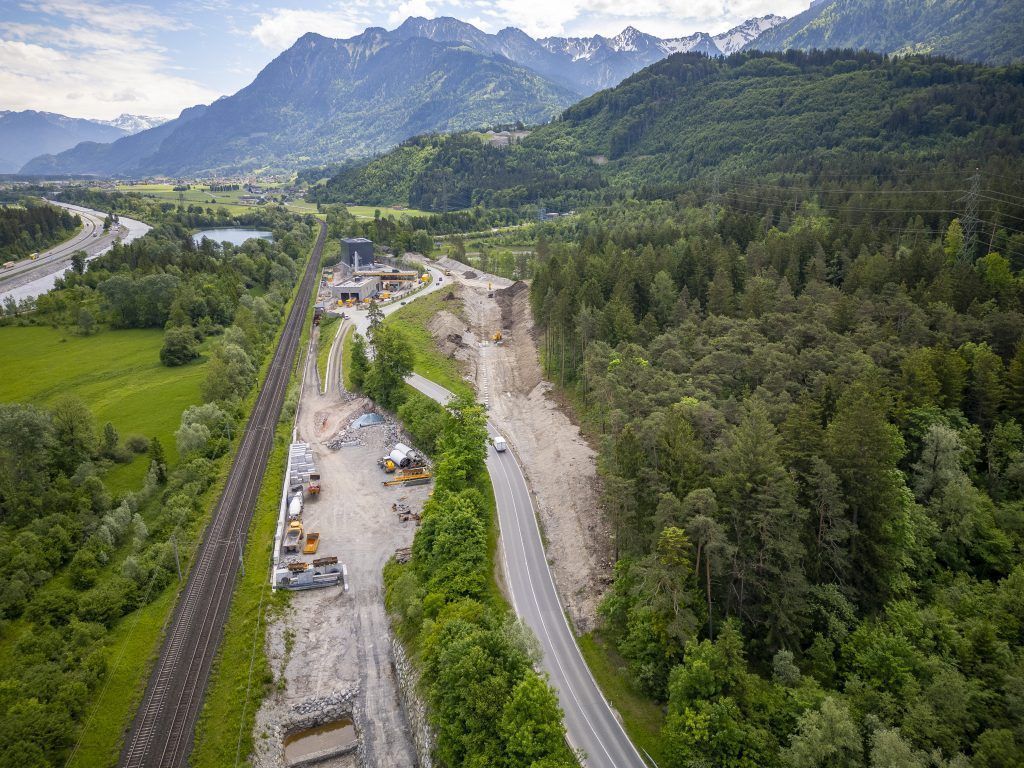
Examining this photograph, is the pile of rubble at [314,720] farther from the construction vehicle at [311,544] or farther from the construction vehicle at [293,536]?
the construction vehicle at [293,536]

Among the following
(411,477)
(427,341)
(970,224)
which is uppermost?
(970,224)

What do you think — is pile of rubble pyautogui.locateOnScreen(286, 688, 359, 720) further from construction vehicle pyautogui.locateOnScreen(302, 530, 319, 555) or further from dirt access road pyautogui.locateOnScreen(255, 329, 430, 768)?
construction vehicle pyautogui.locateOnScreen(302, 530, 319, 555)

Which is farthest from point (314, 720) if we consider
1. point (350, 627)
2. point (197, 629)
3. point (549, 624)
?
point (549, 624)

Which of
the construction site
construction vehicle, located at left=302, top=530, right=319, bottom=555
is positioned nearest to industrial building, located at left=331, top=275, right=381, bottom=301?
the construction site

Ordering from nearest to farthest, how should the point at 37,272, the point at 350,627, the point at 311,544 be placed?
1. the point at 350,627
2. the point at 311,544
3. the point at 37,272

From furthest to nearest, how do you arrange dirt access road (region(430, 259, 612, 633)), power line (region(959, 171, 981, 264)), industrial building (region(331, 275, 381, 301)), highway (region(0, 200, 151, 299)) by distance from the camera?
highway (region(0, 200, 151, 299)), industrial building (region(331, 275, 381, 301)), power line (region(959, 171, 981, 264)), dirt access road (region(430, 259, 612, 633))

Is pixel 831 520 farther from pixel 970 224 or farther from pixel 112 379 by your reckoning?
pixel 112 379
